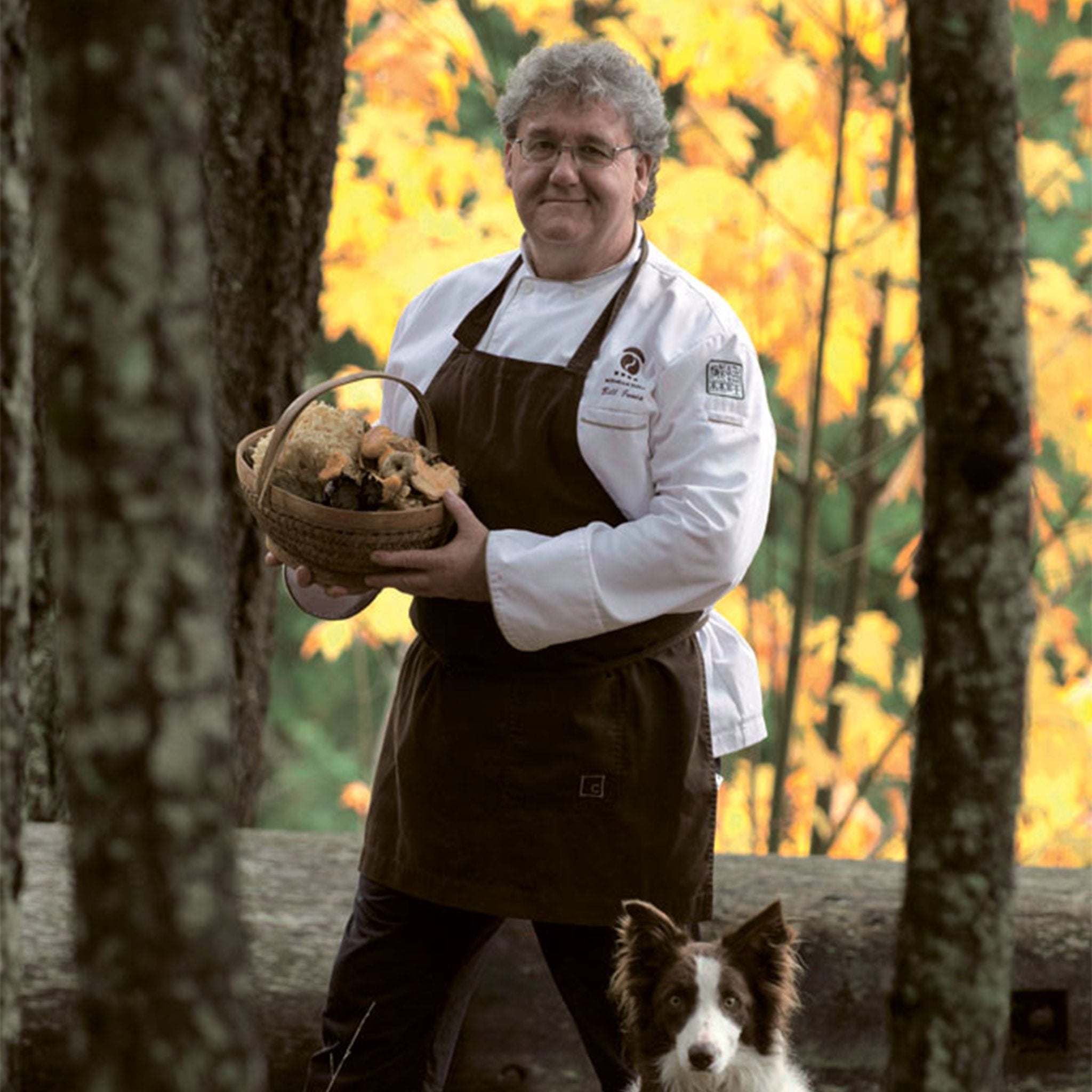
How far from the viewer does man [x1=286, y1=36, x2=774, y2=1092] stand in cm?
240

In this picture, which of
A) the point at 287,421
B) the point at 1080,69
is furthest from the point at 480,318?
the point at 1080,69

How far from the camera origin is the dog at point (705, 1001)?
237cm

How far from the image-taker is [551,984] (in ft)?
11.2

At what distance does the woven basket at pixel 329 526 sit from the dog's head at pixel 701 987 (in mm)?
603

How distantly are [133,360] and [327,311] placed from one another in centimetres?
454

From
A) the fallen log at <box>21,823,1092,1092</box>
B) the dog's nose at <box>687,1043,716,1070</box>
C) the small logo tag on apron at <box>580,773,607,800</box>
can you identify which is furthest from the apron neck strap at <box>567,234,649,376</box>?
the fallen log at <box>21,823,1092,1092</box>

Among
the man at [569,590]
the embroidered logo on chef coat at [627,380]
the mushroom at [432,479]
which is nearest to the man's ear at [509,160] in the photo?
the man at [569,590]

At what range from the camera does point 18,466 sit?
1562mm

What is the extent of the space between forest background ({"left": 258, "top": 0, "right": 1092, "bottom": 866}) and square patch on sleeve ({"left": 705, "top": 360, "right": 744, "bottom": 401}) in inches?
94.5

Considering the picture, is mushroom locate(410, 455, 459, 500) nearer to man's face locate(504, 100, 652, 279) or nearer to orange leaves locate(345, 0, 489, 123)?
man's face locate(504, 100, 652, 279)

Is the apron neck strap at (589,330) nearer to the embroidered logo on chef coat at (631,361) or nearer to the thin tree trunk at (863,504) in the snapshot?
the embroidered logo on chef coat at (631,361)

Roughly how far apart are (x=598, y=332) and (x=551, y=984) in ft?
4.98

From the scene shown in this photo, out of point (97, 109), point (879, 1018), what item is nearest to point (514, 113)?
point (97, 109)

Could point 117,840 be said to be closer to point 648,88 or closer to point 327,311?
point 648,88
